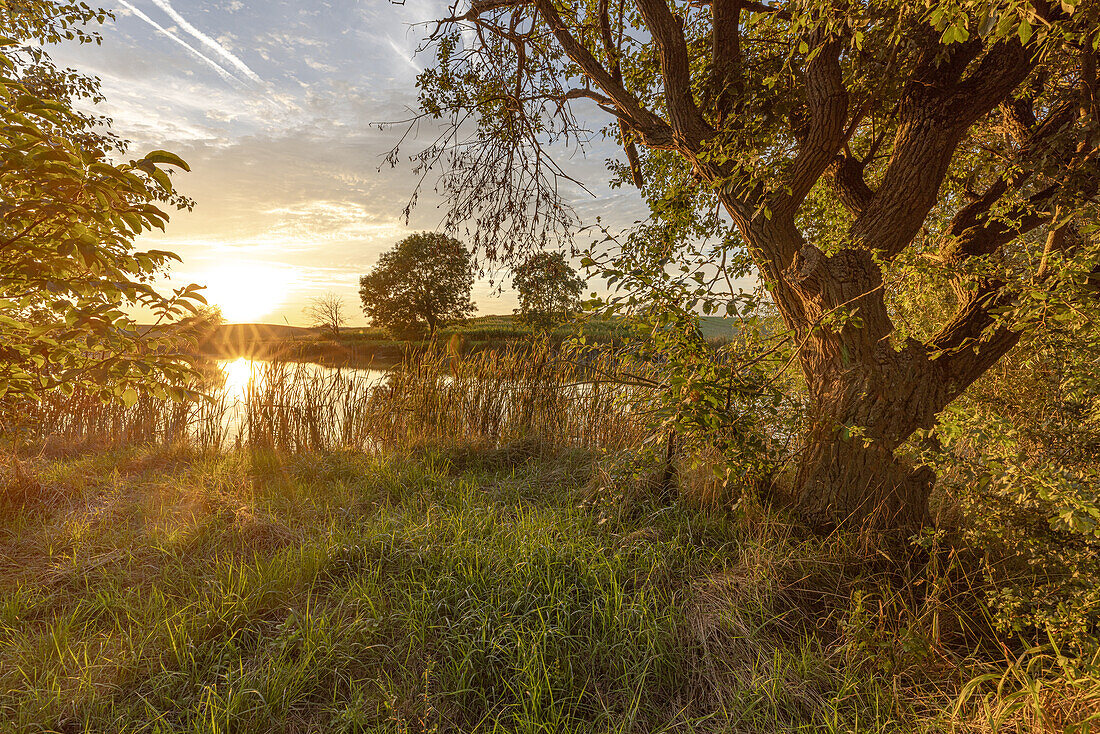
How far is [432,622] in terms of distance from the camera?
7.55 ft

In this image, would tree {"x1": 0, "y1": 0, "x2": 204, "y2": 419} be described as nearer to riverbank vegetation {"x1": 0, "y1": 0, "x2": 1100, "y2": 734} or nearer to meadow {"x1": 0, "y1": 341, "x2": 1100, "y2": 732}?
riverbank vegetation {"x1": 0, "y1": 0, "x2": 1100, "y2": 734}

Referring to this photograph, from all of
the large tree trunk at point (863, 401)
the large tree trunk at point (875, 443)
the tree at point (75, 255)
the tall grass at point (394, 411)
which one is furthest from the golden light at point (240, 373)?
the large tree trunk at point (875, 443)

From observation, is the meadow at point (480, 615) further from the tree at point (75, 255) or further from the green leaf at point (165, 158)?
the green leaf at point (165, 158)

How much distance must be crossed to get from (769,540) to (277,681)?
266 centimetres

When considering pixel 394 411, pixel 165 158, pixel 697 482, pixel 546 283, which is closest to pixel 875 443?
pixel 697 482

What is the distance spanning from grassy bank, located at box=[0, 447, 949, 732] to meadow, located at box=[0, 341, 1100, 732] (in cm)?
1

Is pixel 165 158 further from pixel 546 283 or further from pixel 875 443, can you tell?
pixel 875 443

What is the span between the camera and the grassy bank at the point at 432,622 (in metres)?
1.86

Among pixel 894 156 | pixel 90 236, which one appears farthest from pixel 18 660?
pixel 894 156

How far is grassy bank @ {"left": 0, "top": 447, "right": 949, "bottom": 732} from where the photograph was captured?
1.86 m

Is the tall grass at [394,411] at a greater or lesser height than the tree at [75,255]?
lesser

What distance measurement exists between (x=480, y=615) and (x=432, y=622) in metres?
0.25

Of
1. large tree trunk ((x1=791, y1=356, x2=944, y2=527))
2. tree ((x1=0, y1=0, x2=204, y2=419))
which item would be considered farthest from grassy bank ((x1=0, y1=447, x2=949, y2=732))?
tree ((x1=0, y1=0, x2=204, y2=419))

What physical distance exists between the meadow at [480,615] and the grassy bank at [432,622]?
0.01 metres
